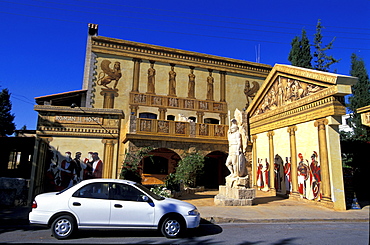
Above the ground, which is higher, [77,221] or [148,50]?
[148,50]

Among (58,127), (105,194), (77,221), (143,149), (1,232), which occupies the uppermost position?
(58,127)

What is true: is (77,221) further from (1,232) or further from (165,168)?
(165,168)

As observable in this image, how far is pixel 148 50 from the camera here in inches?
817

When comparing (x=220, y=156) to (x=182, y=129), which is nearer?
(x=182, y=129)

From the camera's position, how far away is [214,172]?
70.0ft

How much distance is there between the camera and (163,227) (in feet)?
20.9

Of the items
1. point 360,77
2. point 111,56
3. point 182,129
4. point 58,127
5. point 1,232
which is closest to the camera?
point 1,232

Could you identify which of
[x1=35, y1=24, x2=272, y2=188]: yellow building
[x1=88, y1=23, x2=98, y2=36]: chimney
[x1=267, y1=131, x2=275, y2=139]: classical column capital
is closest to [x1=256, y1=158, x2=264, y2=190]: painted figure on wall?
[x1=267, y1=131, x2=275, y2=139]: classical column capital

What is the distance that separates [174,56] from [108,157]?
1066cm

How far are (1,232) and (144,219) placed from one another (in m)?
4.06

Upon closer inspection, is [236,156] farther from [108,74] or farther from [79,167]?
[108,74]

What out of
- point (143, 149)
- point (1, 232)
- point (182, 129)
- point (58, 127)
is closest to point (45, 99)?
point (58, 127)

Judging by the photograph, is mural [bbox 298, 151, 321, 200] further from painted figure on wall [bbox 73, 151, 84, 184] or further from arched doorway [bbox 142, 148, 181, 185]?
painted figure on wall [bbox 73, 151, 84, 184]

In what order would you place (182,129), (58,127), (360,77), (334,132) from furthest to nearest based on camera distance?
(360,77)
(182,129)
(58,127)
(334,132)
